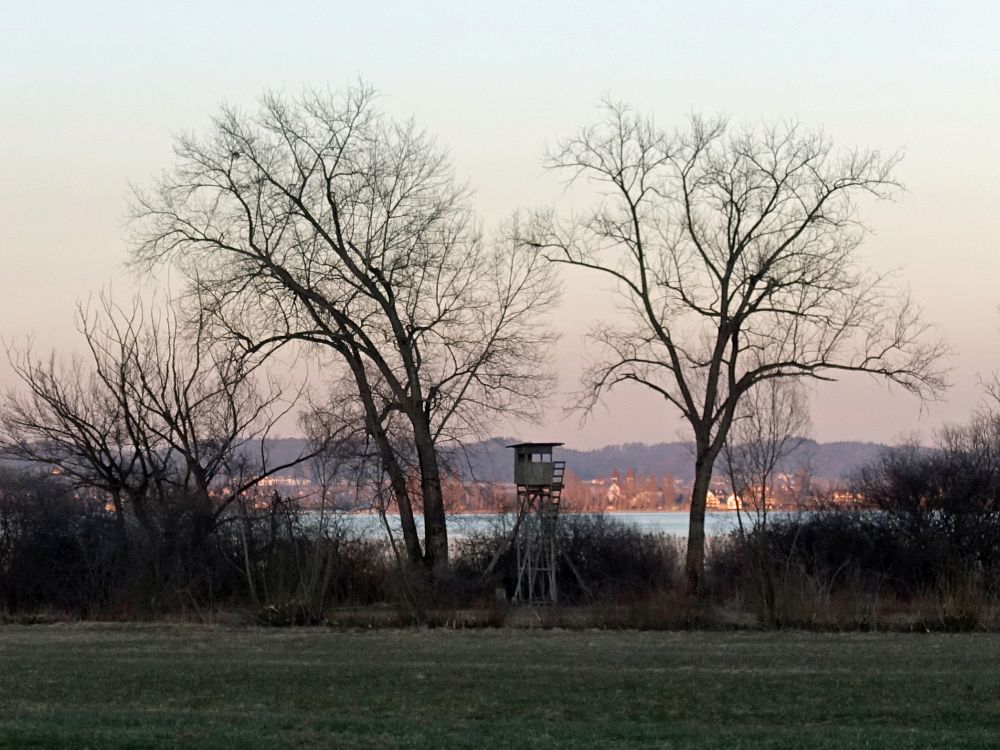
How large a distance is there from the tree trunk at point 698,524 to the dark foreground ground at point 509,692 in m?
9.98

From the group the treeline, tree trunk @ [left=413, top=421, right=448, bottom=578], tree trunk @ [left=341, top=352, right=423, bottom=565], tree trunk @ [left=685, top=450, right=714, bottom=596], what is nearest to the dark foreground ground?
the treeline

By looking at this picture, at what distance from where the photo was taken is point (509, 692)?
14.1 meters

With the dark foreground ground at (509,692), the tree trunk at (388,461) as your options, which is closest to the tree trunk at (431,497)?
the tree trunk at (388,461)

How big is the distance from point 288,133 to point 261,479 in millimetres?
9288

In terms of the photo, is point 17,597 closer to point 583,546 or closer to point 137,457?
point 137,457

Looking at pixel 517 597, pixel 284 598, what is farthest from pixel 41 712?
pixel 517 597

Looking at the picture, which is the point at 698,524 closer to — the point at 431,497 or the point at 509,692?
the point at 431,497

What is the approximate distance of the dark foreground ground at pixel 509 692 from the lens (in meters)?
11.0

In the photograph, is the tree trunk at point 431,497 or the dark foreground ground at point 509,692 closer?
the dark foreground ground at point 509,692

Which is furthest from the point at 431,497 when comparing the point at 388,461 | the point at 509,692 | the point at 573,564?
the point at 509,692

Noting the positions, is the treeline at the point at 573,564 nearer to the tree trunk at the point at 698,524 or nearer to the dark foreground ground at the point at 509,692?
the tree trunk at the point at 698,524

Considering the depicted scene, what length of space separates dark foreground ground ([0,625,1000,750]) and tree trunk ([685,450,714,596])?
9.98 meters

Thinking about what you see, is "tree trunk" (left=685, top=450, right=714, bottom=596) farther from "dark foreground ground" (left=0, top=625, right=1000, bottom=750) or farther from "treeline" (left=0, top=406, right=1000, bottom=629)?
"dark foreground ground" (left=0, top=625, right=1000, bottom=750)

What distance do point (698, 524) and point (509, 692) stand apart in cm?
1894
